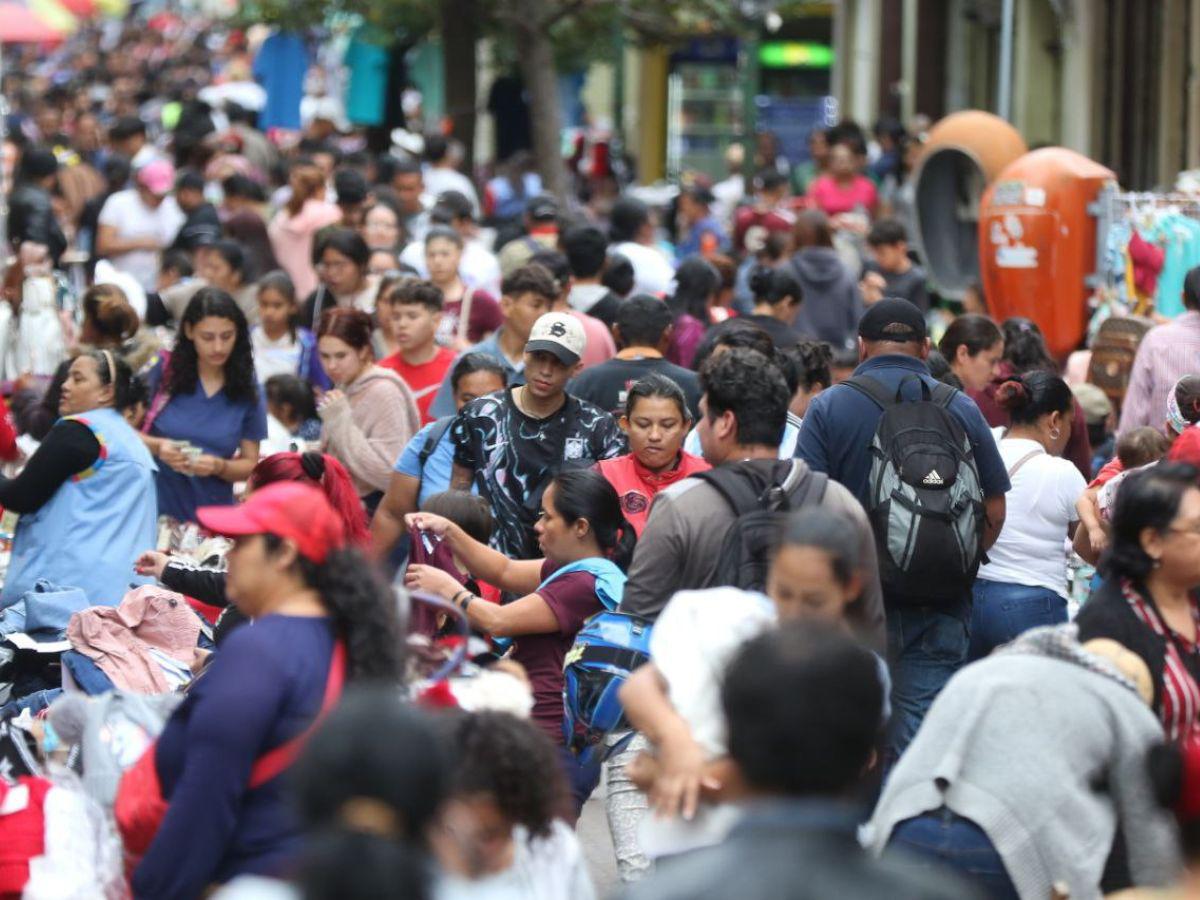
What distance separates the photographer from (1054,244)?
1226 cm

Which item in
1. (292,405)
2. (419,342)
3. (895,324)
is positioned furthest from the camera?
(292,405)

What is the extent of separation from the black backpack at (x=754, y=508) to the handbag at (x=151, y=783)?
1.22 meters

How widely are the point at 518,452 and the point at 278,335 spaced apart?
12.3 ft

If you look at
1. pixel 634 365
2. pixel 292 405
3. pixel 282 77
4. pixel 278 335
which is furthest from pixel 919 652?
pixel 282 77

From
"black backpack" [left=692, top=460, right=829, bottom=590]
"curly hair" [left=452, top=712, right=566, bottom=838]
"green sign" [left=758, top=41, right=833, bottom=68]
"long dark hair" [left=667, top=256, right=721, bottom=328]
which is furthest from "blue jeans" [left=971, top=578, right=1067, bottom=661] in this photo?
"green sign" [left=758, top=41, right=833, bottom=68]

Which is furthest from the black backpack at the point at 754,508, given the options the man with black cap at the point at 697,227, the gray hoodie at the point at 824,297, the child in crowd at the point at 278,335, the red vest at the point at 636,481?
the man with black cap at the point at 697,227

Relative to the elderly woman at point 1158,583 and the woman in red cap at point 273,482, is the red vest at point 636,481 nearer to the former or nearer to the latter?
the woman in red cap at point 273,482

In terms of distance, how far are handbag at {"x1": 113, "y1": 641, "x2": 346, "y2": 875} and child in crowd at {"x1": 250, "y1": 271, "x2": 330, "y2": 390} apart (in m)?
6.23

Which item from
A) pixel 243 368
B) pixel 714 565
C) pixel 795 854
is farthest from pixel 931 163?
pixel 795 854

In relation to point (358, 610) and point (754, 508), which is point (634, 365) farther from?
point (358, 610)

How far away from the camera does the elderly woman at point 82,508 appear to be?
7.65 m

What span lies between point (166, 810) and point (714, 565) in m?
1.62

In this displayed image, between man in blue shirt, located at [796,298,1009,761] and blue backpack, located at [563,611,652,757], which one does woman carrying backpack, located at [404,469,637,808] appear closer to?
blue backpack, located at [563,611,652,757]

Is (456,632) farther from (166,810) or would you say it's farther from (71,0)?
(71,0)
